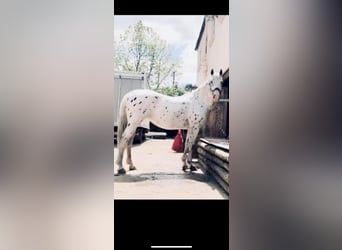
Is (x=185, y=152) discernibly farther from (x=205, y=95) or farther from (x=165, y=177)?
(x=205, y=95)

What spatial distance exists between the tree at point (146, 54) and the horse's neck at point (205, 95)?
175mm

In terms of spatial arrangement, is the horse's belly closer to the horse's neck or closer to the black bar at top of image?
the horse's neck

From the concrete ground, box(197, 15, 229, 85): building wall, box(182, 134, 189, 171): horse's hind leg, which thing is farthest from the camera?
box(182, 134, 189, 171): horse's hind leg

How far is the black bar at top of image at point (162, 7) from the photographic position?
1388 mm

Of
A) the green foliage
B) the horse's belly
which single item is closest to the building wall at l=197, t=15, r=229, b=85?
the green foliage

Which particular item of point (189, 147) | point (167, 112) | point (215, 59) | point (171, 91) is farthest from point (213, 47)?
point (189, 147)

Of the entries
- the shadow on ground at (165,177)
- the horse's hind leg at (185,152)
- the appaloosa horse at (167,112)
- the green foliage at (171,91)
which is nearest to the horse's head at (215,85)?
the appaloosa horse at (167,112)

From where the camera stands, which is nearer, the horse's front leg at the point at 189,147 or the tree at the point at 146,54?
the tree at the point at 146,54

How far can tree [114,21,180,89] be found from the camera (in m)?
1.40

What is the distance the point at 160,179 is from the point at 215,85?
581 mm

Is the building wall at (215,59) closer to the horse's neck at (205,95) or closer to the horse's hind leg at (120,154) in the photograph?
the horse's neck at (205,95)

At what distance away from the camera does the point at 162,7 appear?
1421mm
